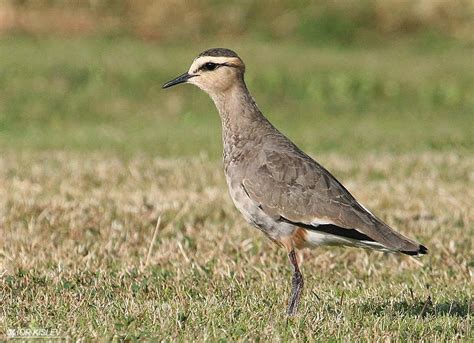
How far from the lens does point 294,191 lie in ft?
20.7

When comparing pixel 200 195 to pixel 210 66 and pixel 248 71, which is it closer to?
pixel 210 66

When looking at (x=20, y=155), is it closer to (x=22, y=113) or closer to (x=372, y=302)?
(x=22, y=113)

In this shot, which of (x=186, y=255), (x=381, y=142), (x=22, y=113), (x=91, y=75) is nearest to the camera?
(x=186, y=255)

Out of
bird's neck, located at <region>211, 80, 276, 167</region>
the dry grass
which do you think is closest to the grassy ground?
the dry grass

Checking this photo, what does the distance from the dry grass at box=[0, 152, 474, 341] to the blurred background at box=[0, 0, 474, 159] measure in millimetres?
4242

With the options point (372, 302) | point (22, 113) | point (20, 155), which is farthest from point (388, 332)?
point (22, 113)

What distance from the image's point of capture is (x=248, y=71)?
913 inches

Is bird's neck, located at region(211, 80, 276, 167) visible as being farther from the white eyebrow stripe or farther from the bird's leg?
the bird's leg

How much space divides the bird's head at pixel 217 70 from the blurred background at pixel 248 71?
8.93 meters

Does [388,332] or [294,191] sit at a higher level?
[294,191]

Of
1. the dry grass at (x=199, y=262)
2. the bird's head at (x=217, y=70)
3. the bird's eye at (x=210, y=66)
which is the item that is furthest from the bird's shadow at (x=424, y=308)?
the bird's eye at (x=210, y=66)

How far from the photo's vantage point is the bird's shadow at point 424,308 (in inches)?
240

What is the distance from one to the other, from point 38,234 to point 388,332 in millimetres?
4182

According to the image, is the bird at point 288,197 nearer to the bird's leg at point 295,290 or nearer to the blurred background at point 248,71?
the bird's leg at point 295,290
